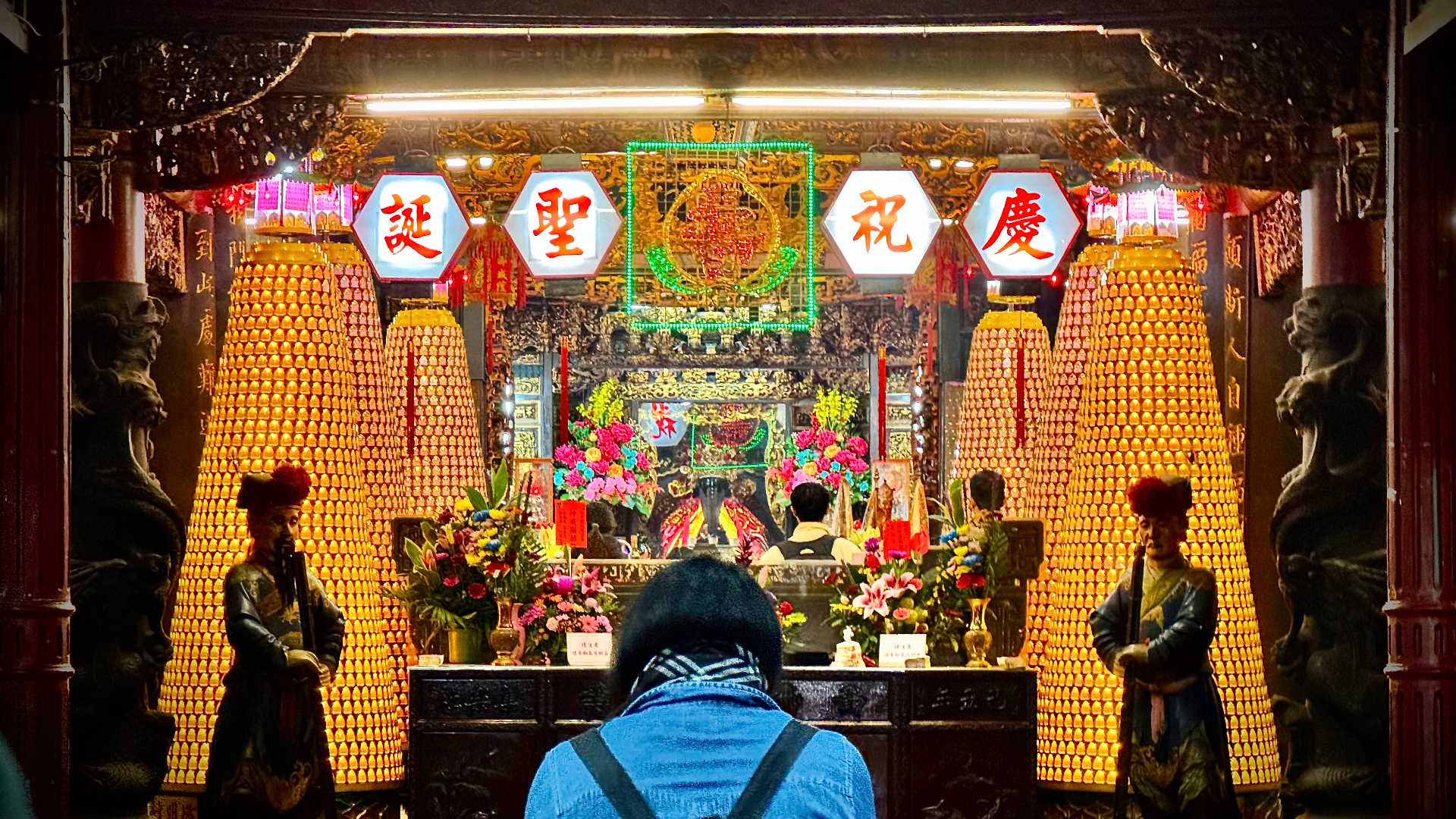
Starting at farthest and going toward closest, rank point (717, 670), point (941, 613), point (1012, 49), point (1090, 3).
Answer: point (941, 613)
point (1012, 49)
point (1090, 3)
point (717, 670)

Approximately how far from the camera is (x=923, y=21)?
6.45 meters

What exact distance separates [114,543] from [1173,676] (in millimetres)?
3831

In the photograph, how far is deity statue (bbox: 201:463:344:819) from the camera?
21.7 feet

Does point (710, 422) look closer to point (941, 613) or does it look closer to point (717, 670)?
point (941, 613)

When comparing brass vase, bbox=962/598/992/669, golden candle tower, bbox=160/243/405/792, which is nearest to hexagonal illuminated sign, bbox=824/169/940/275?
brass vase, bbox=962/598/992/669

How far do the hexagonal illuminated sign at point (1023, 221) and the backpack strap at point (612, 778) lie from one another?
6.98 metres

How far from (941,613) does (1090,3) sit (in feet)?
8.20

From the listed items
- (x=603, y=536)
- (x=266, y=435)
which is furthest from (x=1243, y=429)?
(x=266, y=435)

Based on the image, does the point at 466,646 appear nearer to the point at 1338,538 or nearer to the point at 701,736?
the point at 1338,538

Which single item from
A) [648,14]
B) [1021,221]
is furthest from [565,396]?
[648,14]

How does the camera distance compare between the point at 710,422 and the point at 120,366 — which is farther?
the point at 710,422

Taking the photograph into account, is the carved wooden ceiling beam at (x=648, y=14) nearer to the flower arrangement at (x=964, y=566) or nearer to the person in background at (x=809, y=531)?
the flower arrangement at (x=964, y=566)

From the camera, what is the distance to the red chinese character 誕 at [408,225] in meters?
9.14

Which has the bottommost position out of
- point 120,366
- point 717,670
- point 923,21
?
point 717,670
